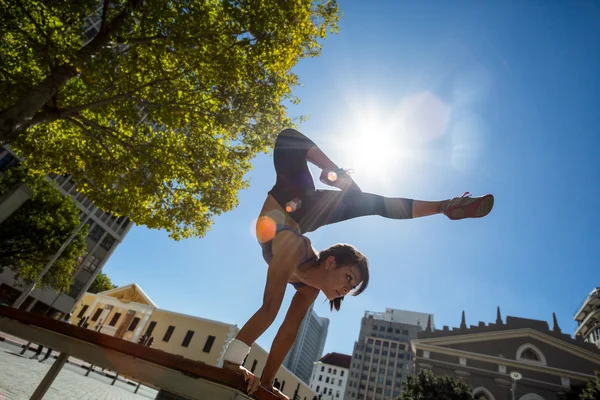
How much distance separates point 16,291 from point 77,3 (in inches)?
1296

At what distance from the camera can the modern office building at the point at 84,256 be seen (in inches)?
1037

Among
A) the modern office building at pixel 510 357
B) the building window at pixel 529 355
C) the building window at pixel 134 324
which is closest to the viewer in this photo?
the modern office building at pixel 510 357

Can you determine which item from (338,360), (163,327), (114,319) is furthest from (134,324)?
(338,360)

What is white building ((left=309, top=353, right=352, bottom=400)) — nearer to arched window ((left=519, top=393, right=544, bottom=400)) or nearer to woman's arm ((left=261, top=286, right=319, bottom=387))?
arched window ((left=519, top=393, right=544, bottom=400))

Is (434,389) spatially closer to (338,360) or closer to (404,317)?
(338,360)

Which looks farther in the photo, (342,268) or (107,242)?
(107,242)

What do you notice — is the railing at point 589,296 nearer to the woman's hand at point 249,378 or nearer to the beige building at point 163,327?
the beige building at point 163,327

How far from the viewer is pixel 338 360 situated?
98812 mm

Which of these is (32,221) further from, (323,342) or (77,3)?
(323,342)

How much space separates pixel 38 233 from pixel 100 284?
33897mm

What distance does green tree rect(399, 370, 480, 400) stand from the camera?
2373 cm

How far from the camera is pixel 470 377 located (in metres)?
32.3

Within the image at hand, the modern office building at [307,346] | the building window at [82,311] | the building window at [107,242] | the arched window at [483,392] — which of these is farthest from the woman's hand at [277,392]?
the modern office building at [307,346]

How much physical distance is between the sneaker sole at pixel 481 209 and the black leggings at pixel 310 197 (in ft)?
1.33
